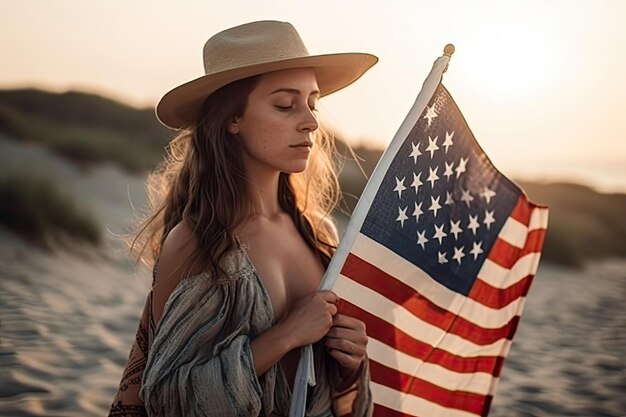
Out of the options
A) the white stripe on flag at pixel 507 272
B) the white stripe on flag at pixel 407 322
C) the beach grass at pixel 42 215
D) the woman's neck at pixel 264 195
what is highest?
the beach grass at pixel 42 215

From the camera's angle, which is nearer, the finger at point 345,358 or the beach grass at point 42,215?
the finger at point 345,358

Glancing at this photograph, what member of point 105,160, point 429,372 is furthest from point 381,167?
point 105,160

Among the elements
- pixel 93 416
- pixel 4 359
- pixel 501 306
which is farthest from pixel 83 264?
pixel 501 306

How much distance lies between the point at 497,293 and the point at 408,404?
1.64ft

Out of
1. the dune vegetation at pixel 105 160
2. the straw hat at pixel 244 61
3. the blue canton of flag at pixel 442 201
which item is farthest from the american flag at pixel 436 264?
the dune vegetation at pixel 105 160

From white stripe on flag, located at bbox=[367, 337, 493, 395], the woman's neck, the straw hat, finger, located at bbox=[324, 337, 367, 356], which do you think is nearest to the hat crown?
the straw hat

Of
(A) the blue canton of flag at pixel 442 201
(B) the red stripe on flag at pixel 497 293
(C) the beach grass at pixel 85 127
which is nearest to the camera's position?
(A) the blue canton of flag at pixel 442 201

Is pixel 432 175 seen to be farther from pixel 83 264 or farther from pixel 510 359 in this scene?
pixel 83 264

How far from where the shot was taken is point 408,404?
311 cm

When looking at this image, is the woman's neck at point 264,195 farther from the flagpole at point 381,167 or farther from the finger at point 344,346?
the finger at point 344,346

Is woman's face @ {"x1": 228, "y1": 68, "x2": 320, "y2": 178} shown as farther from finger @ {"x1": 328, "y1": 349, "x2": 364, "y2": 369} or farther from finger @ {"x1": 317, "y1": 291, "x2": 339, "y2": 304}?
finger @ {"x1": 328, "y1": 349, "x2": 364, "y2": 369}

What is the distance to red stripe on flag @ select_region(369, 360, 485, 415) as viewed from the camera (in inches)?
119

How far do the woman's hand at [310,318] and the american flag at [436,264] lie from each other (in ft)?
0.41

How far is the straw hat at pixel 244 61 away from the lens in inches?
106
